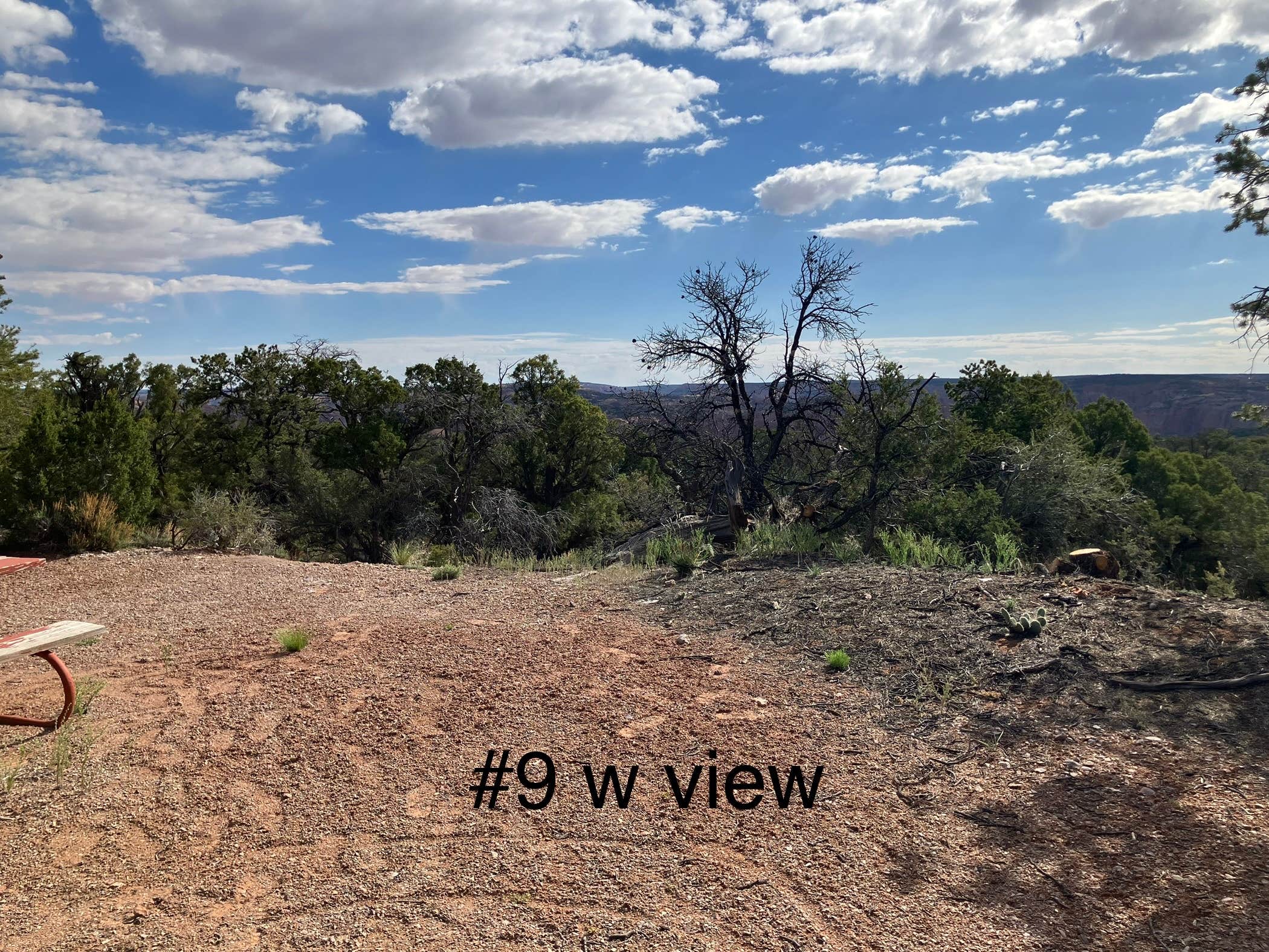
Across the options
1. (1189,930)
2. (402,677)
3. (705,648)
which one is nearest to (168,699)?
(402,677)

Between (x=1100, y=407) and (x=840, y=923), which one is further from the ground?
(x=1100, y=407)

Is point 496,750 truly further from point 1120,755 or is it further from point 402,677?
point 1120,755

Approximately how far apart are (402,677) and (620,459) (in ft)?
50.1

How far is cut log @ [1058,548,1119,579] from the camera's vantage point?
7246mm

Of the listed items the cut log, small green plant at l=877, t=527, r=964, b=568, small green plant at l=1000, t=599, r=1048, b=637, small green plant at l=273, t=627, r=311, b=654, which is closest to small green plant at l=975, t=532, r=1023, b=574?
small green plant at l=877, t=527, r=964, b=568

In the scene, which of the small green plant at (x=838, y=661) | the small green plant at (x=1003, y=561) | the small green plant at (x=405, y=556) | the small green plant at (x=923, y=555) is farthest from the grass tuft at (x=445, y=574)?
the small green plant at (x=1003, y=561)

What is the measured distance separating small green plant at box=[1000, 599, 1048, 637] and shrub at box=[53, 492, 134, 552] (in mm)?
10334

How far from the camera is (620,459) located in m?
20.2

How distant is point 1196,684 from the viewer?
4078 millimetres

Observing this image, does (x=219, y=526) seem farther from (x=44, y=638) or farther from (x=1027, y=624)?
(x=1027, y=624)

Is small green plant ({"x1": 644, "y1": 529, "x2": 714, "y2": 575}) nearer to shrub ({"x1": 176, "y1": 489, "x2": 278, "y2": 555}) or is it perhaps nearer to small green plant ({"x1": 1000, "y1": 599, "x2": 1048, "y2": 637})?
small green plant ({"x1": 1000, "y1": 599, "x2": 1048, "y2": 637})

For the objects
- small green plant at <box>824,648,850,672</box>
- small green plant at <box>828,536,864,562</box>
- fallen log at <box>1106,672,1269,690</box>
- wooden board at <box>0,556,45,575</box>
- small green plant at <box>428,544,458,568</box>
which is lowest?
small green plant at <box>428,544,458,568</box>

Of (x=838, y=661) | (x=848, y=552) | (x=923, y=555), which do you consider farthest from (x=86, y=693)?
(x=923, y=555)

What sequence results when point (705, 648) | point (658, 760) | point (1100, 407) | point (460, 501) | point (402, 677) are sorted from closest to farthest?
point (658, 760) < point (402, 677) < point (705, 648) < point (460, 501) < point (1100, 407)
